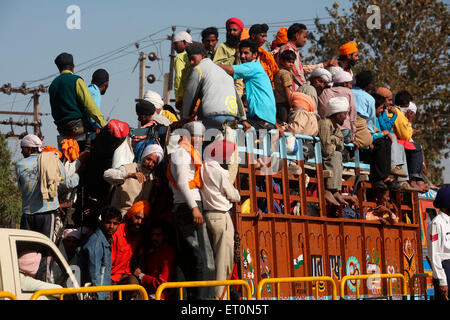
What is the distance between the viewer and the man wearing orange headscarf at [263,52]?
37.4ft

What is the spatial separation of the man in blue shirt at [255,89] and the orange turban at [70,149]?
215 centimetres

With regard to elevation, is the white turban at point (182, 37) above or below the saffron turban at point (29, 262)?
above

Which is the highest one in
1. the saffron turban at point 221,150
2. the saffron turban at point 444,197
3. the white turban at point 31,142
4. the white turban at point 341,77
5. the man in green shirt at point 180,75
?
the white turban at point 341,77

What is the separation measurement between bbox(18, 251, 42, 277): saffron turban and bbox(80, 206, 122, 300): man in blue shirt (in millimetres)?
1352

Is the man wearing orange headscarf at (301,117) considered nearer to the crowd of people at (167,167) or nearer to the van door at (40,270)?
the crowd of people at (167,167)

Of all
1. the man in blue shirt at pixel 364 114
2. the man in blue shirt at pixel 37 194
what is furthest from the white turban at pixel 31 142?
the man in blue shirt at pixel 364 114

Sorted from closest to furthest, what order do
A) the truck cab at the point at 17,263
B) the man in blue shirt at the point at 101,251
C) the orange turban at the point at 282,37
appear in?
1. the truck cab at the point at 17,263
2. the man in blue shirt at the point at 101,251
3. the orange turban at the point at 282,37

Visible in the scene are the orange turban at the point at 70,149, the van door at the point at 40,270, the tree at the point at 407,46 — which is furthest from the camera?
the tree at the point at 407,46

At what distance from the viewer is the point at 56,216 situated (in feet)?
29.0

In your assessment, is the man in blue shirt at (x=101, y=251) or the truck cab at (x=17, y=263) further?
the man in blue shirt at (x=101, y=251)

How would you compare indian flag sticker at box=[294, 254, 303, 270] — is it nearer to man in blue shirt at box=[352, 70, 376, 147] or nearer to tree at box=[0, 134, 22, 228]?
man in blue shirt at box=[352, 70, 376, 147]

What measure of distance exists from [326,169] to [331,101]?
3.96 ft
